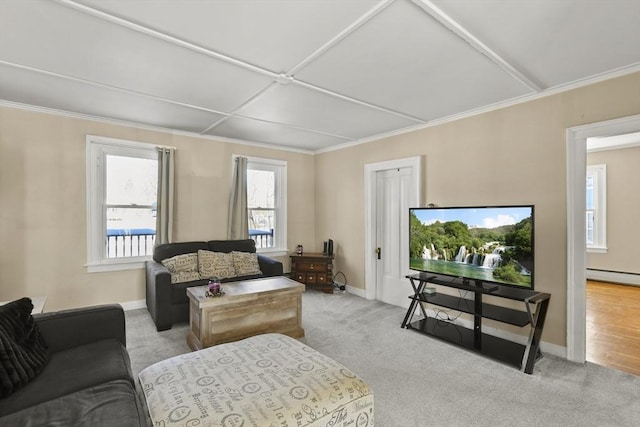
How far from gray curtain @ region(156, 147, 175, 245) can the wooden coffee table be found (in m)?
1.48

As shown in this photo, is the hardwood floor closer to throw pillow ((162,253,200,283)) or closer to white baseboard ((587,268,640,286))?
white baseboard ((587,268,640,286))

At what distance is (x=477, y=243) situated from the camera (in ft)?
9.96

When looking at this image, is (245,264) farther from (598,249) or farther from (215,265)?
(598,249)

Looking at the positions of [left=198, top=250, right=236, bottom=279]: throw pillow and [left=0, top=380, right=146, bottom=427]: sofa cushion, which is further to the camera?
[left=198, top=250, right=236, bottom=279]: throw pillow

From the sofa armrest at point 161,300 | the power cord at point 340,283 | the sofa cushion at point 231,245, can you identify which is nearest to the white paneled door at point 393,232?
the power cord at point 340,283

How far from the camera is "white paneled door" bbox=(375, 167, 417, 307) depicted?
14.5ft

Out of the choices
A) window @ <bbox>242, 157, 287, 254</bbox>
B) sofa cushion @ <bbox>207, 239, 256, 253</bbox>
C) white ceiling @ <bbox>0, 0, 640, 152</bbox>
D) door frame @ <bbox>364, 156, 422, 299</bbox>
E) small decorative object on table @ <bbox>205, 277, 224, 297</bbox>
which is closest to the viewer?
white ceiling @ <bbox>0, 0, 640, 152</bbox>

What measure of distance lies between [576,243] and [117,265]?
5.12 m

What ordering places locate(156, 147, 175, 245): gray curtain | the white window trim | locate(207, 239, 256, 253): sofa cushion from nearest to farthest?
locate(156, 147, 175, 245): gray curtain < locate(207, 239, 256, 253): sofa cushion < the white window trim

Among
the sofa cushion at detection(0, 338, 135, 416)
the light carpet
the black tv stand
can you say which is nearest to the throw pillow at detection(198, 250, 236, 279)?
the light carpet

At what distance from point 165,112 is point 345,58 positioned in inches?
93.8

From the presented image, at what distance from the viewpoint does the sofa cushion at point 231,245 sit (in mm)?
4541

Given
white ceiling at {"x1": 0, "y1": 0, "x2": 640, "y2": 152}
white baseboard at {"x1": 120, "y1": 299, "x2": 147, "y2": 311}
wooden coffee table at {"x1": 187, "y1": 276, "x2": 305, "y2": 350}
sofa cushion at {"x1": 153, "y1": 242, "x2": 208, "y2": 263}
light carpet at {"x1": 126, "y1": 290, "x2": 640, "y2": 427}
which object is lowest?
light carpet at {"x1": 126, "y1": 290, "x2": 640, "y2": 427}

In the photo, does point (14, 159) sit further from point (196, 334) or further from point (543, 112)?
point (543, 112)
